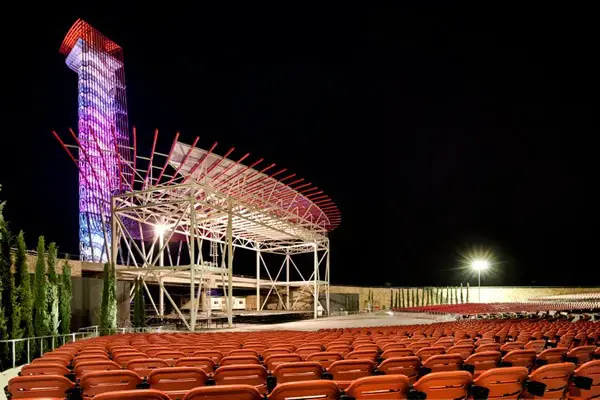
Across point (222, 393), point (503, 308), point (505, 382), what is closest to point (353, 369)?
point (505, 382)

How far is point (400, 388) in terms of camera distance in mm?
3494

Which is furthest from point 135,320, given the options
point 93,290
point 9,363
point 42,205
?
point 42,205

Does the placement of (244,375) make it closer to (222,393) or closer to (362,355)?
(222,393)

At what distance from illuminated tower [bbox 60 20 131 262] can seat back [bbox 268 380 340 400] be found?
147 feet

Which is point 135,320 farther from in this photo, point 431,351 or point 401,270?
point 401,270

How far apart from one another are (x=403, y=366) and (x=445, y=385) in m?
1.31

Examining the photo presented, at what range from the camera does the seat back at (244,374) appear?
436 cm

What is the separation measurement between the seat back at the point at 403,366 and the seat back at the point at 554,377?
118 cm

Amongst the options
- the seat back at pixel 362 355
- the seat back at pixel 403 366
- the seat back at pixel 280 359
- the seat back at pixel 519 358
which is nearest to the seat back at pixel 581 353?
the seat back at pixel 519 358

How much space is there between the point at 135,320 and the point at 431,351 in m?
20.7

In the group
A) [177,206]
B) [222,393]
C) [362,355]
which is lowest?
[362,355]

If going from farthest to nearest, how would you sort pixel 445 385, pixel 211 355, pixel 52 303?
pixel 52 303
pixel 211 355
pixel 445 385

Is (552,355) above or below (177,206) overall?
below

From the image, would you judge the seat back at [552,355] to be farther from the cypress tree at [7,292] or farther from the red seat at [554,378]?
the cypress tree at [7,292]
